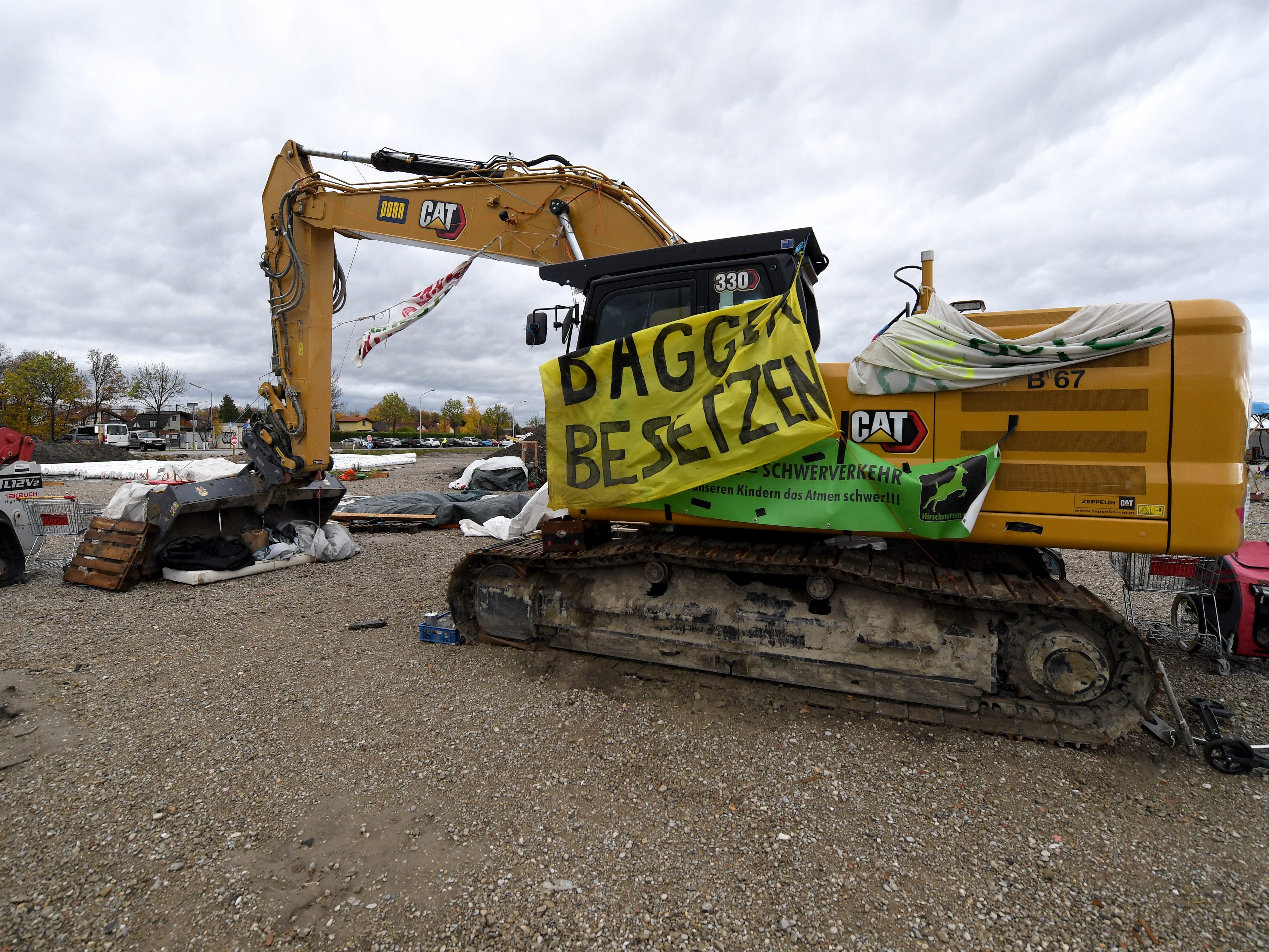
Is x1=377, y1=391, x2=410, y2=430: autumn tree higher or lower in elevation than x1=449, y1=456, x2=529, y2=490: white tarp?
higher

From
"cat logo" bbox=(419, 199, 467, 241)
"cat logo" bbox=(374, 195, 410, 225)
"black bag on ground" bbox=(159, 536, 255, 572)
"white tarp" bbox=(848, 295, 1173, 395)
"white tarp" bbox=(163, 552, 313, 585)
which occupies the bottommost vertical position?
"white tarp" bbox=(163, 552, 313, 585)

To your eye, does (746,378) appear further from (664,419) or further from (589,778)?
(589,778)

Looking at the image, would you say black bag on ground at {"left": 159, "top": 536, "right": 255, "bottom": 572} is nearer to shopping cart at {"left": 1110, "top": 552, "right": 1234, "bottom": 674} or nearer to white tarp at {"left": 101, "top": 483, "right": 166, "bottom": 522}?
white tarp at {"left": 101, "top": 483, "right": 166, "bottom": 522}

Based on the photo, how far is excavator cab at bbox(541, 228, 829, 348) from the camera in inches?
164

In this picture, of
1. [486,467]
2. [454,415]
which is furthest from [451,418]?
[486,467]

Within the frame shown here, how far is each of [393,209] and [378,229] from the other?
0.33 meters

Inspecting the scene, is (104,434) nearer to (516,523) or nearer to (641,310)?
(516,523)

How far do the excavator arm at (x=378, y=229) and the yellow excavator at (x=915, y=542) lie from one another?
0.05 meters

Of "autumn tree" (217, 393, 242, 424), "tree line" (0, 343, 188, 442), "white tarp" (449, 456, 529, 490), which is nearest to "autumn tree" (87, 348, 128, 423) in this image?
"tree line" (0, 343, 188, 442)

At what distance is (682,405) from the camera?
4.11 m

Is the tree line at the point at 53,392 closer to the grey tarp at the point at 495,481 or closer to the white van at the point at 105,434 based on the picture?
the white van at the point at 105,434

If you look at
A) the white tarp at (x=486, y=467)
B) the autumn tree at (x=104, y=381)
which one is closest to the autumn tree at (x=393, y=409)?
the autumn tree at (x=104, y=381)

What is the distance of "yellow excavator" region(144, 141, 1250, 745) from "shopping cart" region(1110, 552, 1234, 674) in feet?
1.64

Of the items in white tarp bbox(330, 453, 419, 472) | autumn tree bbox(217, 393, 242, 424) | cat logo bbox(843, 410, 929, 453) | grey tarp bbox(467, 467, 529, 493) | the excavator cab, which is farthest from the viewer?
autumn tree bbox(217, 393, 242, 424)
